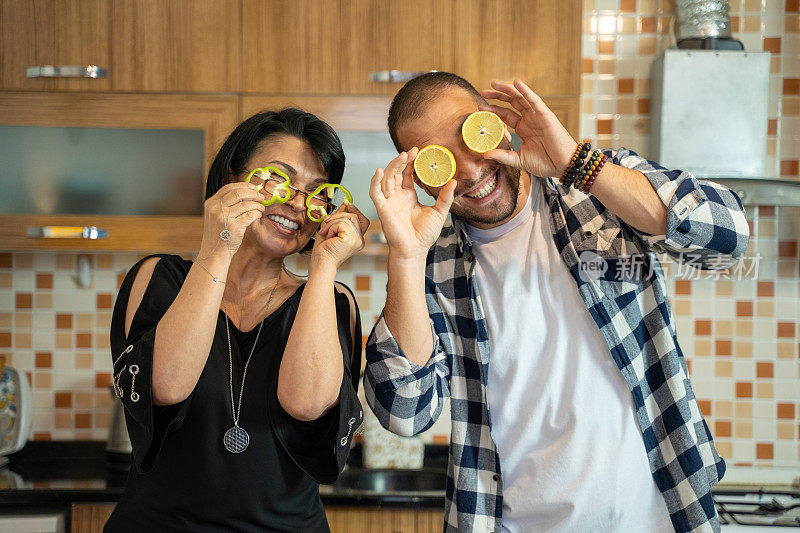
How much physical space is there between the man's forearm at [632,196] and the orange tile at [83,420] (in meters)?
2.26

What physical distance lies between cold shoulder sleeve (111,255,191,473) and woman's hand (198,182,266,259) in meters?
0.16

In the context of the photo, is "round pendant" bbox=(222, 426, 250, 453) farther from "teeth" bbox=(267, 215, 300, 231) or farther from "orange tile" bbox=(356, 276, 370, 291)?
"orange tile" bbox=(356, 276, 370, 291)

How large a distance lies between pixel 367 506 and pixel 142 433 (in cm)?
107

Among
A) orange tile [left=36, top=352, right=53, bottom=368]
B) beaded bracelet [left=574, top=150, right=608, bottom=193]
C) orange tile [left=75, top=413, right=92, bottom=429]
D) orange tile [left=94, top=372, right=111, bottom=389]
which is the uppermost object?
beaded bracelet [left=574, top=150, right=608, bottom=193]

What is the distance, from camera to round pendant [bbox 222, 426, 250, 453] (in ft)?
4.12

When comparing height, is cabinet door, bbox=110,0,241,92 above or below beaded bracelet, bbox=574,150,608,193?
above

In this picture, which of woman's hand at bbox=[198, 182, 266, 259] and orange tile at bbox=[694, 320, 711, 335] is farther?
orange tile at bbox=[694, 320, 711, 335]

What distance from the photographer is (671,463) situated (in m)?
1.26

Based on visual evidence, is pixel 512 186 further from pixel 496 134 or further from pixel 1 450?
pixel 1 450

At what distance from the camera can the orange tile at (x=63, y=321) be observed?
2.71 meters

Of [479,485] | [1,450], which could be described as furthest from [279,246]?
[1,450]

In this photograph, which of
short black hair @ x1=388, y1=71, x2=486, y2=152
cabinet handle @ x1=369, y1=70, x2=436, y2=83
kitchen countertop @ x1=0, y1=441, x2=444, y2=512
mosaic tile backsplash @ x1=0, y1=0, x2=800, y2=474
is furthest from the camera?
mosaic tile backsplash @ x1=0, y1=0, x2=800, y2=474

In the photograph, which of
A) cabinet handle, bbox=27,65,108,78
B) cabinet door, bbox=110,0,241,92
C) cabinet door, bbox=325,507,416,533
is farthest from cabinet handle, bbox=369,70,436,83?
cabinet door, bbox=325,507,416,533

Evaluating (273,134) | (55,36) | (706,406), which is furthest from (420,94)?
(706,406)
